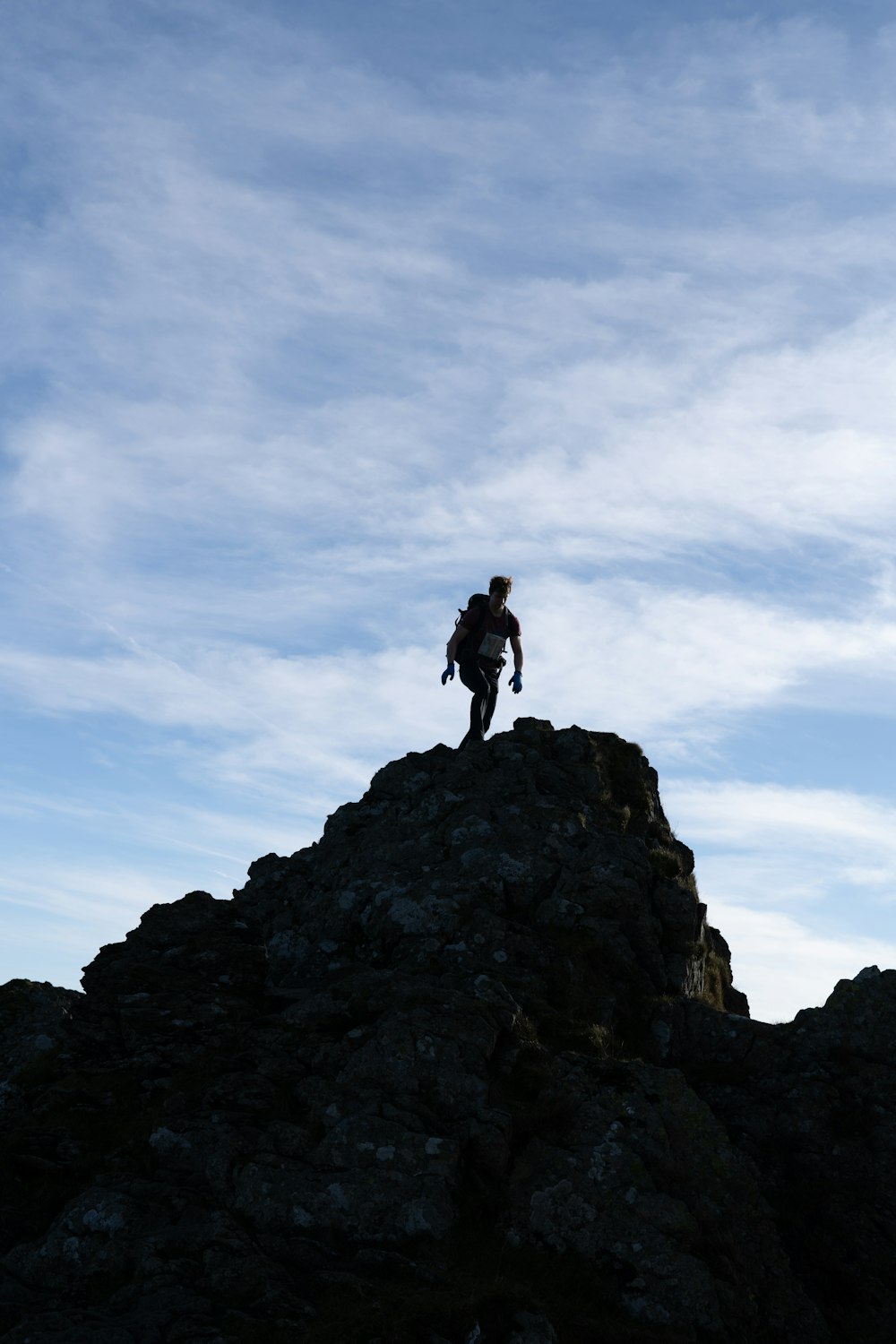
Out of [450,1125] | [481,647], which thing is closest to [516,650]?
[481,647]

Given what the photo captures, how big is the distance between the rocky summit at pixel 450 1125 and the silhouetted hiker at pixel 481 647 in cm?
526

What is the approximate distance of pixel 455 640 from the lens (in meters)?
26.3

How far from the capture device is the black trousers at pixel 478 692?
2647 cm

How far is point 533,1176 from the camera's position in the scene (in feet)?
45.3

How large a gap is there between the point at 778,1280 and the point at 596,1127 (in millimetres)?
2810

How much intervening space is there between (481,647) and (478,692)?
1.10 metres

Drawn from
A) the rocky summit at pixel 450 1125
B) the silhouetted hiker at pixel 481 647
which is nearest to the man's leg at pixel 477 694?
the silhouetted hiker at pixel 481 647

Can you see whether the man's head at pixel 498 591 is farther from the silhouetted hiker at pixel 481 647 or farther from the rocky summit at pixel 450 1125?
the rocky summit at pixel 450 1125

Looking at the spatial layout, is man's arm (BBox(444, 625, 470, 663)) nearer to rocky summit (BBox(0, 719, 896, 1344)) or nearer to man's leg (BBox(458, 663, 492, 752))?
man's leg (BBox(458, 663, 492, 752))

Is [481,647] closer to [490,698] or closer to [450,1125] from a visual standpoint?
[490,698]

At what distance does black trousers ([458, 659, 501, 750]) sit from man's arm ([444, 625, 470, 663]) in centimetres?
54

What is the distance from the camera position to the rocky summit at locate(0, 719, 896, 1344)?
12188mm

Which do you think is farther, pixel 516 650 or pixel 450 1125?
pixel 516 650

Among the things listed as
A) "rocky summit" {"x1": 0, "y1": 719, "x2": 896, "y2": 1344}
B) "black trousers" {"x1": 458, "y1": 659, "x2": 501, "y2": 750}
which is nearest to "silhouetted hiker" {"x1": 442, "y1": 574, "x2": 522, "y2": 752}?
"black trousers" {"x1": 458, "y1": 659, "x2": 501, "y2": 750}
